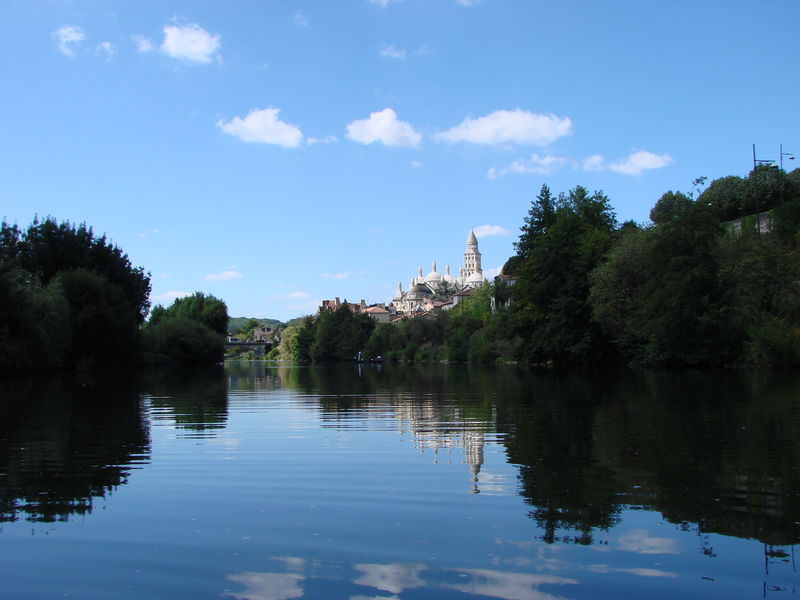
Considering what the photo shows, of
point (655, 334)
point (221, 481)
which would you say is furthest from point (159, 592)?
point (655, 334)

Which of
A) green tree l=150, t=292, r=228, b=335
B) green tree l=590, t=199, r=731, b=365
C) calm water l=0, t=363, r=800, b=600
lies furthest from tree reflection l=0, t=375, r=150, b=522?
green tree l=150, t=292, r=228, b=335

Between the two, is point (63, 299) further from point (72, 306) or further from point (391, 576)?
point (391, 576)

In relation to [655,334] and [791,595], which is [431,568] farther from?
[655,334]

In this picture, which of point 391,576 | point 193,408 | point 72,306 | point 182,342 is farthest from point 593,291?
point 182,342

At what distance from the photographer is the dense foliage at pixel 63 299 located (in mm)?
44469

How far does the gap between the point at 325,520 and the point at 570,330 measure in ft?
167

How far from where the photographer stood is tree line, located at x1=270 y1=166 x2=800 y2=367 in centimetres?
4391

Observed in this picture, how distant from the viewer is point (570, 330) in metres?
56.3

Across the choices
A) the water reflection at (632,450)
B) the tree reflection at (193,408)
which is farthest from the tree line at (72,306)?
the water reflection at (632,450)

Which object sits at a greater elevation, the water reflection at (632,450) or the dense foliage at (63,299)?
the dense foliage at (63,299)

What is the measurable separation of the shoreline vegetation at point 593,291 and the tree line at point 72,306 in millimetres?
109

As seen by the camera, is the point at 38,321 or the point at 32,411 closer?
the point at 32,411

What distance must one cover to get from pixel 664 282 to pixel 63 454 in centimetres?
4052

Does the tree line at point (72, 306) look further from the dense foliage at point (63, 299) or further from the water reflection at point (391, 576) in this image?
the water reflection at point (391, 576)
